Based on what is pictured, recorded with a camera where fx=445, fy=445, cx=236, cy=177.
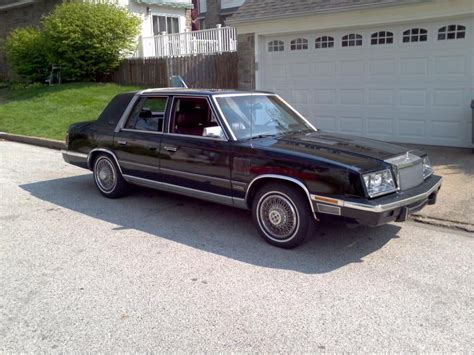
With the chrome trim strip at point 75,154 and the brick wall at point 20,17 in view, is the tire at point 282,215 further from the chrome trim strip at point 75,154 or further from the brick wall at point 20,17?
the brick wall at point 20,17

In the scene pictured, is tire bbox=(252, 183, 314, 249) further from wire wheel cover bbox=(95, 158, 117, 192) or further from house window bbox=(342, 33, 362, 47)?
house window bbox=(342, 33, 362, 47)

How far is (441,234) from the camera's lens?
5.05m

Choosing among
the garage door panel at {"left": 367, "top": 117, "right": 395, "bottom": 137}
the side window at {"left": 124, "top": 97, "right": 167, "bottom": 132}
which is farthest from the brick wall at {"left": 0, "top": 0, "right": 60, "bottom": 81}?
the side window at {"left": 124, "top": 97, "right": 167, "bottom": 132}

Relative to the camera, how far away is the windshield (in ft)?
16.9

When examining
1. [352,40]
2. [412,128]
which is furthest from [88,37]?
[412,128]

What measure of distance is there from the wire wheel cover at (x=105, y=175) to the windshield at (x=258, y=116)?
7.09 ft

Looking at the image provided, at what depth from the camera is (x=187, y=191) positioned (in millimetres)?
5477

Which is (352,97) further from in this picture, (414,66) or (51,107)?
(51,107)

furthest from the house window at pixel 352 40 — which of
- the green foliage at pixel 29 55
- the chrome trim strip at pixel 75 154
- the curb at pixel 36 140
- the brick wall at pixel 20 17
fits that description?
the brick wall at pixel 20 17

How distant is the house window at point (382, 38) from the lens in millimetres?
9460

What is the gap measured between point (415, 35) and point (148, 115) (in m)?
6.12

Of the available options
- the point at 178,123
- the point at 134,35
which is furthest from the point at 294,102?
the point at 134,35

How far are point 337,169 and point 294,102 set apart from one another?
7279 millimetres

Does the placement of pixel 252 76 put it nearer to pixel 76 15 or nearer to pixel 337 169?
pixel 337 169
